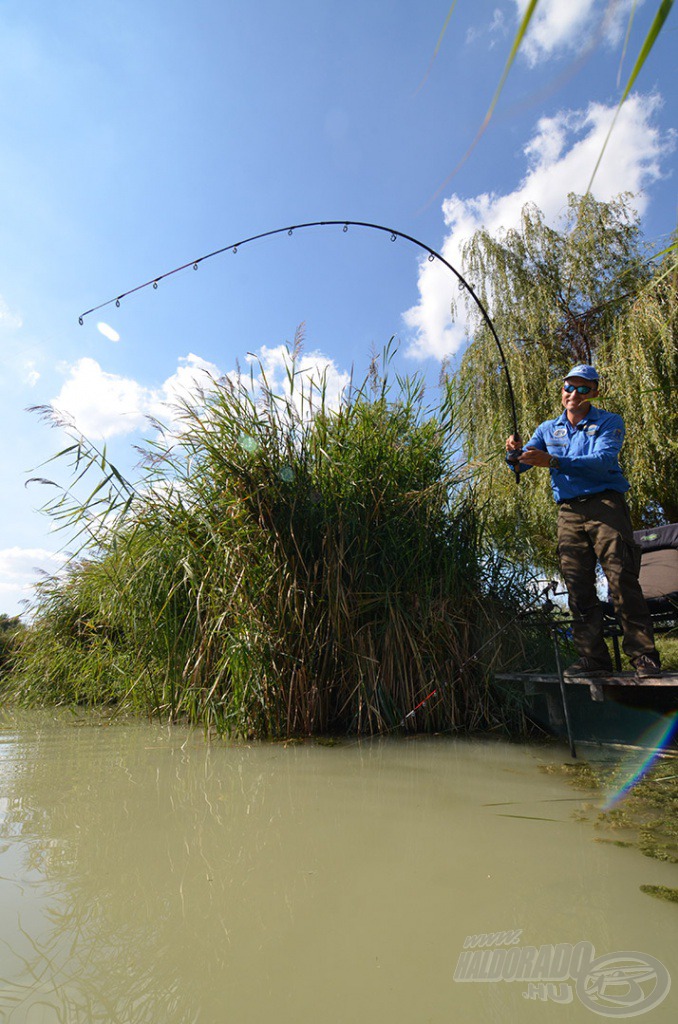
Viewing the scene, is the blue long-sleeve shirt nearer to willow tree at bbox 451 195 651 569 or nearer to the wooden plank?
the wooden plank

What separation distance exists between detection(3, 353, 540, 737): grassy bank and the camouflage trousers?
449mm

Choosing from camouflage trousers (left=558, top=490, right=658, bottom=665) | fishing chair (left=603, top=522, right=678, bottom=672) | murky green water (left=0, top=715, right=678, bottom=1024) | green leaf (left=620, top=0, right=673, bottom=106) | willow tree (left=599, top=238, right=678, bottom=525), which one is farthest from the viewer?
willow tree (left=599, top=238, right=678, bottom=525)

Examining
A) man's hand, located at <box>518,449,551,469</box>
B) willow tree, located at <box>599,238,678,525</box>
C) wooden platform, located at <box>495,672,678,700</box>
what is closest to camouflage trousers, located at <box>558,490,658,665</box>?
wooden platform, located at <box>495,672,678,700</box>

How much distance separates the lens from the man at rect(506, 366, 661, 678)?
2746mm

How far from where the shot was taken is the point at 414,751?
2.71 m

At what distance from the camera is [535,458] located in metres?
2.98

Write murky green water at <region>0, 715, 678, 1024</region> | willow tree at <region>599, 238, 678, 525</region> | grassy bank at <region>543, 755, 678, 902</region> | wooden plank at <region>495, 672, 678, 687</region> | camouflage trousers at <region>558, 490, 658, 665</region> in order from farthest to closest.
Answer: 1. willow tree at <region>599, 238, 678, 525</region>
2. camouflage trousers at <region>558, 490, 658, 665</region>
3. wooden plank at <region>495, 672, 678, 687</region>
4. grassy bank at <region>543, 755, 678, 902</region>
5. murky green water at <region>0, 715, 678, 1024</region>

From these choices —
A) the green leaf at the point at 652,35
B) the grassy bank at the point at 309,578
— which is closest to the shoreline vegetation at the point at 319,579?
the grassy bank at the point at 309,578

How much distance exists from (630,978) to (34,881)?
118cm

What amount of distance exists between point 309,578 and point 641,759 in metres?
1.64

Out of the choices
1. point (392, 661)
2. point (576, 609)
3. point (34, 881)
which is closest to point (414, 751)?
point (392, 661)

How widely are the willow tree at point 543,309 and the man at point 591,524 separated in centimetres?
456

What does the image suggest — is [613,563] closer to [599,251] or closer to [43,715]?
[43,715]

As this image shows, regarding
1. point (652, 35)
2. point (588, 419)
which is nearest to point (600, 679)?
point (588, 419)
